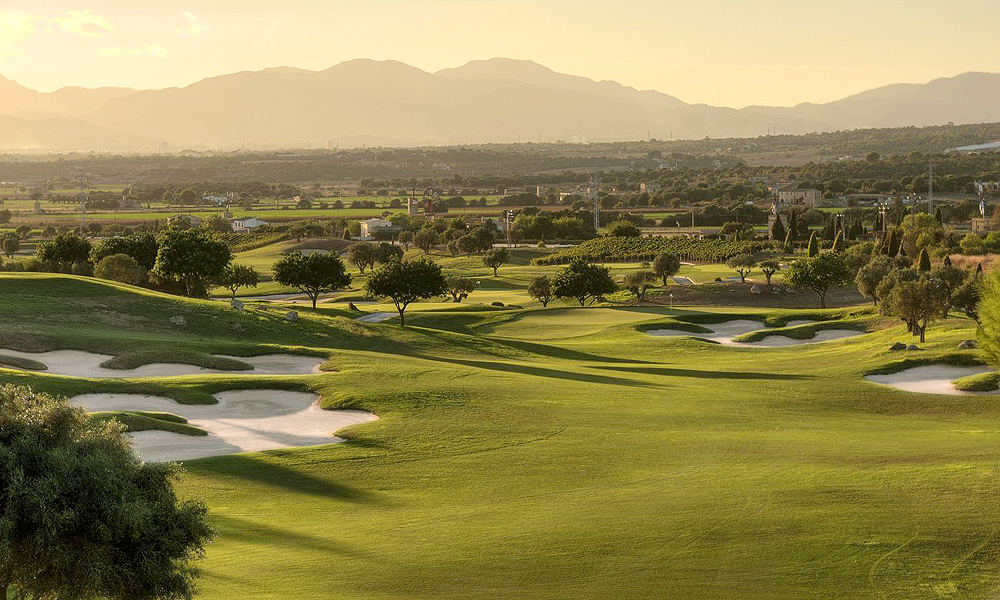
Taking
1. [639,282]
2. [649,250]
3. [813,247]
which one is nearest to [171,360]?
[639,282]

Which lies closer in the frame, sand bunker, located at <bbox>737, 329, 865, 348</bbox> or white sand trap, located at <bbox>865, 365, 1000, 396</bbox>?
white sand trap, located at <bbox>865, 365, 1000, 396</bbox>

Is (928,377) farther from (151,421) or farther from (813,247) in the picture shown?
(813,247)

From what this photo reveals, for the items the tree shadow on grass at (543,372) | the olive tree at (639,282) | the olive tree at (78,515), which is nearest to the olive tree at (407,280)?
the tree shadow on grass at (543,372)

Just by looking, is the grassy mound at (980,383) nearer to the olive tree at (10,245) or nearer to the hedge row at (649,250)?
the hedge row at (649,250)

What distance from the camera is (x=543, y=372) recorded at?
177ft

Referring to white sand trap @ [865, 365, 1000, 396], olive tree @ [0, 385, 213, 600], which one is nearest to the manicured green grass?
white sand trap @ [865, 365, 1000, 396]

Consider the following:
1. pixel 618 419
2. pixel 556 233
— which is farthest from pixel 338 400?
pixel 556 233

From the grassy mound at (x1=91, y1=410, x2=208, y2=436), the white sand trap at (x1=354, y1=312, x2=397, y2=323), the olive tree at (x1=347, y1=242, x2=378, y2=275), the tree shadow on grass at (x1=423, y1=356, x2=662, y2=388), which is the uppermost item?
the grassy mound at (x1=91, y1=410, x2=208, y2=436)

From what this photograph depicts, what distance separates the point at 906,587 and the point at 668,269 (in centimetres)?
9446

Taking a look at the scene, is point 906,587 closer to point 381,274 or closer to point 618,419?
point 618,419

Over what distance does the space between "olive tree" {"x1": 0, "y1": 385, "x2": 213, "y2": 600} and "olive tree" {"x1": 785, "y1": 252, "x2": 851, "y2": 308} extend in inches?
3423

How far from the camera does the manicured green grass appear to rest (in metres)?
22.1

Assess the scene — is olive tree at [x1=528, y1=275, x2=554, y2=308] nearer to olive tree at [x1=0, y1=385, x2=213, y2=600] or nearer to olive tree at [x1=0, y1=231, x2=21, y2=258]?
olive tree at [x1=0, y1=385, x2=213, y2=600]

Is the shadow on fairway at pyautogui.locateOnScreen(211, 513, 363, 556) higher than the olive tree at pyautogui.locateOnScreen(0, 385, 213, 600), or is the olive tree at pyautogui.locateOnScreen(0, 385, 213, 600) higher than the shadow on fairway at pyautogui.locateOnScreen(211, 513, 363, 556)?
the olive tree at pyautogui.locateOnScreen(0, 385, 213, 600)
